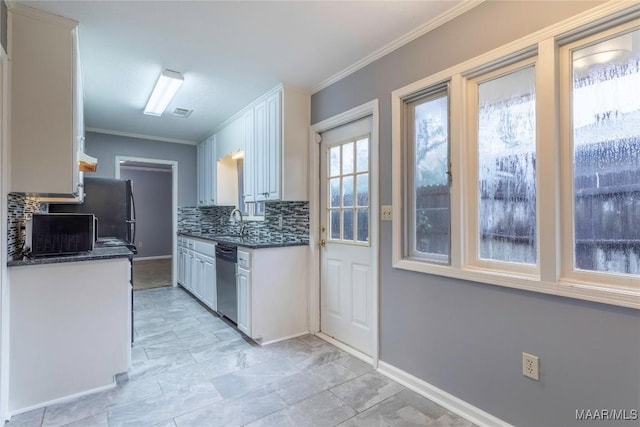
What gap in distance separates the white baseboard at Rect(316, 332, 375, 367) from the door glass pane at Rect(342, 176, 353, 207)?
1.22 meters

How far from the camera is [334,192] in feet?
10.0

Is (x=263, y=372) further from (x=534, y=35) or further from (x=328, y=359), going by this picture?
(x=534, y=35)

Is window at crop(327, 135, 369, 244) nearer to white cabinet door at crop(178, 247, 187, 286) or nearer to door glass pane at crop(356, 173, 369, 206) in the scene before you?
door glass pane at crop(356, 173, 369, 206)

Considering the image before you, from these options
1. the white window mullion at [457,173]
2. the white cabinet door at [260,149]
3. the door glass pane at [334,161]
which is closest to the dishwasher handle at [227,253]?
the white cabinet door at [260,149]

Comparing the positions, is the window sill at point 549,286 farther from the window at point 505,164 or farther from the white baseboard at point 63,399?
the white baseboard at point 63,399

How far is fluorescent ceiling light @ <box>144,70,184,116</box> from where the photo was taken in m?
2.77

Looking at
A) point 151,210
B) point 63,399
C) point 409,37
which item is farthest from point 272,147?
point 151,210

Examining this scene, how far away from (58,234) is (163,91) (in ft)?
5.24

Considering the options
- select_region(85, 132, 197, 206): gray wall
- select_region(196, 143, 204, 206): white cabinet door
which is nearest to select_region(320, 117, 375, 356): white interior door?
select_region(196, 143, 204, 206): white cabinet door

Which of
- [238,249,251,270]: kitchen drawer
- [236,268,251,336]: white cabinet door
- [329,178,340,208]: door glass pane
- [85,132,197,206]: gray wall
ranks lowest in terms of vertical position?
[236,268,251,336]: white cabinet door

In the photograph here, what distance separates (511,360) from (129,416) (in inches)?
84.3

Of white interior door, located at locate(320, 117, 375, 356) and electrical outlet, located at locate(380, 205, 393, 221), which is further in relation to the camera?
white interior door, located at locate(320, 117, 375, 356)

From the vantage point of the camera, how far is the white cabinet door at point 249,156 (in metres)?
3.65

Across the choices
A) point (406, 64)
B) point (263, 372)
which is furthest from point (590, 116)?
point (263, 372)
